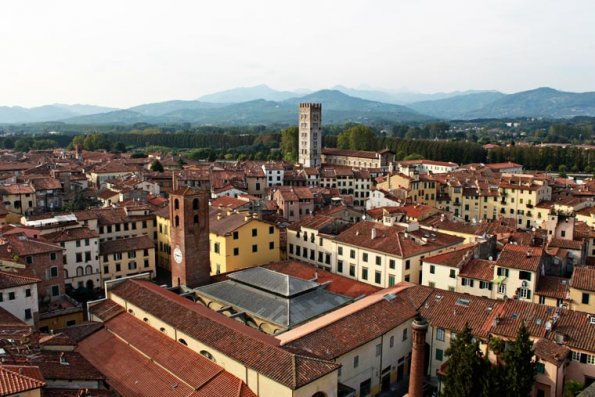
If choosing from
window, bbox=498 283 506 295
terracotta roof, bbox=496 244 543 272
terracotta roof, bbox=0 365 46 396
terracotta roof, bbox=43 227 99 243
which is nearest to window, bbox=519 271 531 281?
terracotta roof, bbox=496 244 543 272

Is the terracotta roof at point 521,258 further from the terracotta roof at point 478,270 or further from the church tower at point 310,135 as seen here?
the church tower at point 310,135

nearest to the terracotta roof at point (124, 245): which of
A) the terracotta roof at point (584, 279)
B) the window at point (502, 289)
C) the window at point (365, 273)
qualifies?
the window at point (365, 273)

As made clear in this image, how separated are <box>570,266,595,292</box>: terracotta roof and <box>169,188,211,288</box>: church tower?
25900 millimetres

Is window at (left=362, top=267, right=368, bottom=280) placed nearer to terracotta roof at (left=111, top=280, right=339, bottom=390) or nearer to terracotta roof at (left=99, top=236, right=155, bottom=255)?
terracotta roof at (left=111, top=280, right=339, bottom=390)

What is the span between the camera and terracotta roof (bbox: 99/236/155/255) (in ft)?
165

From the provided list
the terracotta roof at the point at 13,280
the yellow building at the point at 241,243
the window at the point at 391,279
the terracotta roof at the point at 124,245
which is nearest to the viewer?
the terracotta roof at the point at 13,280

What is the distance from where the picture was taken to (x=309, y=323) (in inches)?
1198

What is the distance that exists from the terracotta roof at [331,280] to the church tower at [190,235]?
7.41 m

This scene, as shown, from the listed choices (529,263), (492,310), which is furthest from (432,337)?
(529,263)

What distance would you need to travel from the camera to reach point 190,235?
125ft

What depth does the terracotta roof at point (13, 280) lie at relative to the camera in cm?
3328

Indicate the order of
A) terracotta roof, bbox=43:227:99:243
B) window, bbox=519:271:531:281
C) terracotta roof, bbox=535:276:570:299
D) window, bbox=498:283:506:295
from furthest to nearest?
terracotta roof, bbox=43:227:99:243 < window, bbox=498:283:506:295 < window, bbox=519:271:531:281 < terracotta roof, bbox=535:276:570:299

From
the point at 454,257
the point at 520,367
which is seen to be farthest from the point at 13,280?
the point at 454,257

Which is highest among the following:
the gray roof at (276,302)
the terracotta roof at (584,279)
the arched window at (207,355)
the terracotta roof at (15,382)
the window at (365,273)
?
the terracotta roof at (15,382)
